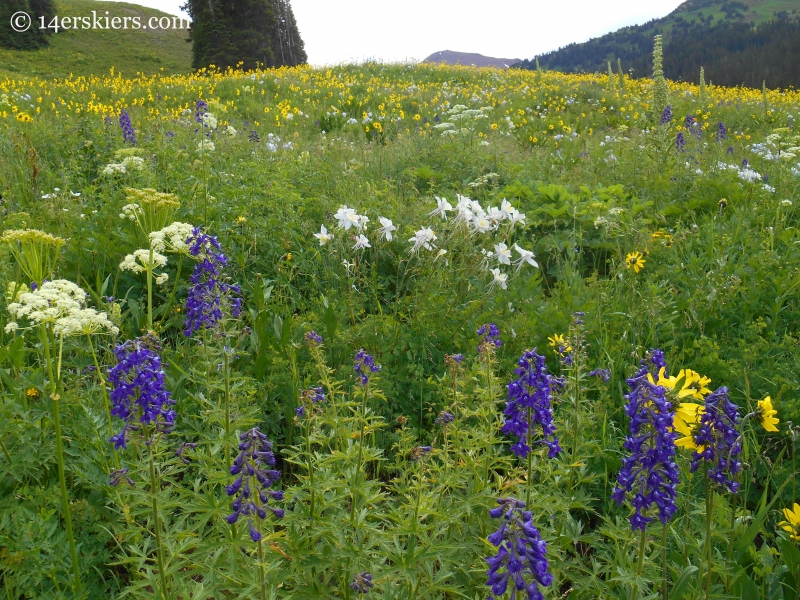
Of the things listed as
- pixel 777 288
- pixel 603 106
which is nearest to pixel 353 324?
pixel 777 288

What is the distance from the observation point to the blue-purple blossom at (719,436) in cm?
148

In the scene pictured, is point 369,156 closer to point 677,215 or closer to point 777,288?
point 677,215

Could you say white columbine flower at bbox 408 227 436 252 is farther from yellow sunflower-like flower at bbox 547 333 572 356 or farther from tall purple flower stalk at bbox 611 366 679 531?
tall purple flower stalk at bbox 611 366 679 531

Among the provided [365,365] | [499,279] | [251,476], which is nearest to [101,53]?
[499,279]

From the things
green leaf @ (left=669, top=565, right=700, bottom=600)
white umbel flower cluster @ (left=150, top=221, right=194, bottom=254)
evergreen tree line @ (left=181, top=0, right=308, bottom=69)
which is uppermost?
evergreen tree line @ (left=181, top=0, right=308, bottom=69)

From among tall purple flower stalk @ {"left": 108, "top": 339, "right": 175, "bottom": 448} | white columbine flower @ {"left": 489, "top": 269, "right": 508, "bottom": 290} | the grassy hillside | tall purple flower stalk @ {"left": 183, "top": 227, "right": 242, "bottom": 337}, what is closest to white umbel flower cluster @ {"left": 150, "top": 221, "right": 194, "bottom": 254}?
tall purple flower stalk @ {"left": 183, "top": 227, "right": 242, "bottom": 337}

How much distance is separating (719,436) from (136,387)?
170 cm

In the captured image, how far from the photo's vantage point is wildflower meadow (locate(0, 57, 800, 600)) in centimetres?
168

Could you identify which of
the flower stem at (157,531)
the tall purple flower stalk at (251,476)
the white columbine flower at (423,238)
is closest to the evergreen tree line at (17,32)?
the white columbine flower at (423,238)

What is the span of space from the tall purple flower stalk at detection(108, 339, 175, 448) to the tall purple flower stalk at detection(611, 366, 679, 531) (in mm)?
1376

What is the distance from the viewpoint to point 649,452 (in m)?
1.42

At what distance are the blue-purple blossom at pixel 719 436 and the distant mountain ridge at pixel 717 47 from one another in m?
12.4

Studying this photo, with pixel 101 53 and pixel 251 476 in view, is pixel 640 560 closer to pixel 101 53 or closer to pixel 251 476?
pixel 251 476

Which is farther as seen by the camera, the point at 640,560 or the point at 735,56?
the point at 735,56
